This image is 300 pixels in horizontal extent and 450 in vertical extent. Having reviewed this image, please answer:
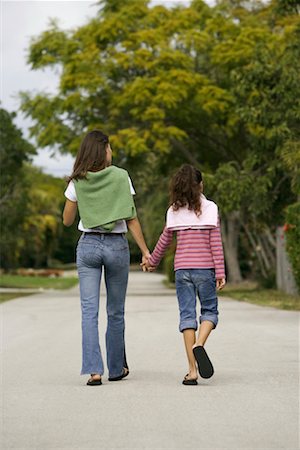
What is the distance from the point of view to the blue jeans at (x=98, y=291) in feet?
29.3

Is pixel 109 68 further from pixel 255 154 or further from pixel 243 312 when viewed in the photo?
pixel 243 312

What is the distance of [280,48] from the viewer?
97.6 ft

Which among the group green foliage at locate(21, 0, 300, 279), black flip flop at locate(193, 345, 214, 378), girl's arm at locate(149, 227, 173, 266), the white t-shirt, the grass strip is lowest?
the grass strip

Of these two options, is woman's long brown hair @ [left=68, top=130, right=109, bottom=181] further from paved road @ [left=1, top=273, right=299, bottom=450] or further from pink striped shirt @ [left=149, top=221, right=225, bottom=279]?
paved road @ [left=1, top=273, right=299, bottom=450]

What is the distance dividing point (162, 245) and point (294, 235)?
1388 centimetres

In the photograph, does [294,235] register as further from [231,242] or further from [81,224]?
[231,242]

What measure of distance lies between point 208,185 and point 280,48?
14.9 feet

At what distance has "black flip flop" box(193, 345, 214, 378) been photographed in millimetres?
8609

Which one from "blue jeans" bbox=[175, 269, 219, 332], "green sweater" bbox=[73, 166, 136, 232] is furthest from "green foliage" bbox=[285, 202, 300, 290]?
"green sweater" bbox=[73, 166, 136, 232]

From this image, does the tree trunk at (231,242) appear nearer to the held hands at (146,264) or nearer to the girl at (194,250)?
the held hands at (146,264)

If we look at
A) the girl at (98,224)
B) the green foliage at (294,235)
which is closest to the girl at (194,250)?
the girl at (98,224)

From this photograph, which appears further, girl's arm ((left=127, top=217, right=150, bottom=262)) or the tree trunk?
the tree trunk

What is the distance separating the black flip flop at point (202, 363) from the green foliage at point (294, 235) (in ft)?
45.0

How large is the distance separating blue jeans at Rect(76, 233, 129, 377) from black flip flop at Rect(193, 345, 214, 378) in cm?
82
